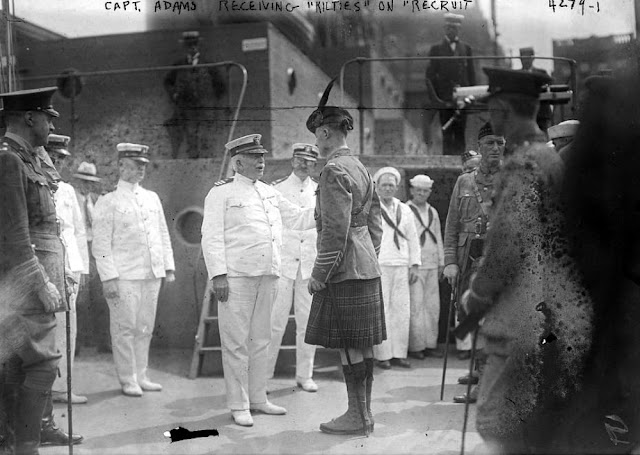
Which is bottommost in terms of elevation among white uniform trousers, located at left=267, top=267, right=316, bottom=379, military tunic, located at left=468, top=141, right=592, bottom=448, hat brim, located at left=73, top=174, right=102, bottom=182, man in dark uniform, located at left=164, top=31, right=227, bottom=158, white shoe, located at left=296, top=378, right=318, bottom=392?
white shoe, located at left=296, top=378, right=318, bottom=392

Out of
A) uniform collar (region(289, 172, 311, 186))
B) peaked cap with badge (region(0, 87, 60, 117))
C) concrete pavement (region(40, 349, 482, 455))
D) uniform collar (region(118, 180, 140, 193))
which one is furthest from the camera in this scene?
uniform collar (region(289, 172, 311, 186))

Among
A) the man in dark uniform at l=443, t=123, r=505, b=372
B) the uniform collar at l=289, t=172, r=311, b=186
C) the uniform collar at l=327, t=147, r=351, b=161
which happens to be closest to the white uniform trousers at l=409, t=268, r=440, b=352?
the man in dark uniform at l=443, t=123, r=505, b=372

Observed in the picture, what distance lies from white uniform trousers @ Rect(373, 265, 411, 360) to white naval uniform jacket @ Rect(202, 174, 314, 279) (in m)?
2.27

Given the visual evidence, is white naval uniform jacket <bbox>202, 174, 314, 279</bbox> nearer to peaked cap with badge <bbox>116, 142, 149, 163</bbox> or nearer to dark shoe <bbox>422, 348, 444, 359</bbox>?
peaked cap with badge <bbox>116, 142, 149, 163</bbox>

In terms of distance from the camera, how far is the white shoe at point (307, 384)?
6320 millimetres

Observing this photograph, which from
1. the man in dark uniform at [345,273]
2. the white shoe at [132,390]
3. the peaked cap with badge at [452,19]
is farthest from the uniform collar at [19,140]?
the peaked cap with badge at [452,19]

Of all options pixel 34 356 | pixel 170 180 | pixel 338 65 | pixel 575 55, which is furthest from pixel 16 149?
pixel 338 65

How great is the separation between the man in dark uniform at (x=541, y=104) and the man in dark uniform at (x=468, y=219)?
2.38 ft

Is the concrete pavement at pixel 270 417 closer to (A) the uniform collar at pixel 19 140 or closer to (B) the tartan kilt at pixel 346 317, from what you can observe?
(B) the tartan kilt at pixel 346 317

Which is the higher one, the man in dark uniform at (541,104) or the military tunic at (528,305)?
the man in dark uniform at (541,104)

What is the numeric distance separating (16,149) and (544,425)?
351 cm

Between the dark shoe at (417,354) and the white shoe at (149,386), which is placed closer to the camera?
the white shoe at (149,386)

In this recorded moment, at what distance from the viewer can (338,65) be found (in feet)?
26.5

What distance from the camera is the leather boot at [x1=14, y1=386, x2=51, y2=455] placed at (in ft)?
13.4
